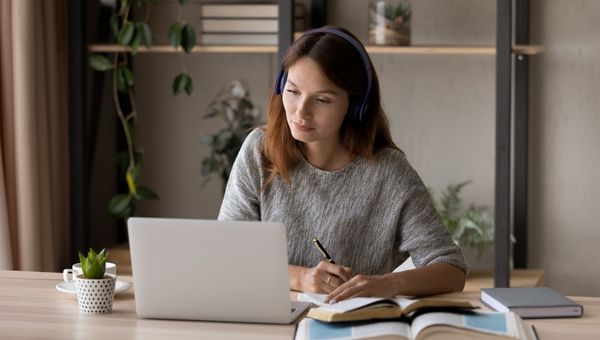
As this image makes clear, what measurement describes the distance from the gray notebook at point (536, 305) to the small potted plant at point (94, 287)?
0.76 metres

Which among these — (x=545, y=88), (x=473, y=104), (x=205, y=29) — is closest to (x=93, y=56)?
(x=205, y=29)

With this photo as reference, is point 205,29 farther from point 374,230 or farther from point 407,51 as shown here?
point 374,230

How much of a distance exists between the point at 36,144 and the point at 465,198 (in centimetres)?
160

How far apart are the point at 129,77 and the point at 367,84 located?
5.25 ft

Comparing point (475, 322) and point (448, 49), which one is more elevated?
point (448, 49)

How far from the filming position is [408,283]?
212 cm

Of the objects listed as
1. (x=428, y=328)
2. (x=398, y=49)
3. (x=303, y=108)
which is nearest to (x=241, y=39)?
(x=398, y=49)

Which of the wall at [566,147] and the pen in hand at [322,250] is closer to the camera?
A: the pen in hand at [322,250]

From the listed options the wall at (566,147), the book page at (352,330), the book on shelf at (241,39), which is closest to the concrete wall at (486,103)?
the wall at (566,147)

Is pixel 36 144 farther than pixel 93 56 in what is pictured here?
No

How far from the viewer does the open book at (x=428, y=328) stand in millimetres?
1701

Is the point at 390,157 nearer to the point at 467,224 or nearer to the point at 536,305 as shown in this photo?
the point at 536,305

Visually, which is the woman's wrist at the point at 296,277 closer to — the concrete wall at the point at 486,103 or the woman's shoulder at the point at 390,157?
the woman's shoulder at the point at 390,157

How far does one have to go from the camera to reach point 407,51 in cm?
348
